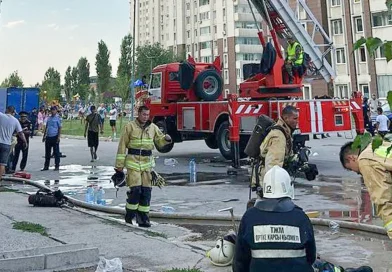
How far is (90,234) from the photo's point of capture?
6.49m

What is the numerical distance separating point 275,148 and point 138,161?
2374mm

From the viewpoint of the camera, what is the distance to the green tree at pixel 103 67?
283 ft

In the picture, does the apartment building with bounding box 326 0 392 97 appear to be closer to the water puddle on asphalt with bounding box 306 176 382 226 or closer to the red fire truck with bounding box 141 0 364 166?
the red fire truck with bounding box 141 0 364 166

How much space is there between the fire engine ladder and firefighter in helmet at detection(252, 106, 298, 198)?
34.0 feet

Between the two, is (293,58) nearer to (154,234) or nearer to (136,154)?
(136,154)

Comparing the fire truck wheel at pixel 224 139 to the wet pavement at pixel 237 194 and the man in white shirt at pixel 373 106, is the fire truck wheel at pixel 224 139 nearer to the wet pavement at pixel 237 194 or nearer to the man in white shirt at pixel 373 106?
the wet pavement at pixel 237 194

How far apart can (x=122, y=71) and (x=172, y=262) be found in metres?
78.4

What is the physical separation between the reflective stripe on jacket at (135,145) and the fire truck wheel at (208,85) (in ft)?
28.6

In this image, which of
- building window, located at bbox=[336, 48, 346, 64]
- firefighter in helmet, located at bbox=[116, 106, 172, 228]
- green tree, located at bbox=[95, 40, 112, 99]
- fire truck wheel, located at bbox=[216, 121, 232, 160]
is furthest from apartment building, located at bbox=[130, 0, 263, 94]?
firefighter in helmet, located at bbox=[116, 106, 172, 228]

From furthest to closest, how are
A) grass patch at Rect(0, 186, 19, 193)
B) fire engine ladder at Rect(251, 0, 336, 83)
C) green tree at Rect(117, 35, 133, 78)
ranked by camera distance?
green tree at Rect(117, 35, 133, 78) → fire engine ladder at Rect(251, 0, 336, 83) → grass patch at Rect(0, 186, 19, 193)

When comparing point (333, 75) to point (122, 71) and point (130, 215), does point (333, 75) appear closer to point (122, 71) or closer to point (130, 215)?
point (130, 215)

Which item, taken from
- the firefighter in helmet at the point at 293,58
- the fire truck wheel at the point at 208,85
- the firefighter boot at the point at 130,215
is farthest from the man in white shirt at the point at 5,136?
the firefighter in helmet at the point at 293,58

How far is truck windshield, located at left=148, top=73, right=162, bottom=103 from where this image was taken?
671 inches

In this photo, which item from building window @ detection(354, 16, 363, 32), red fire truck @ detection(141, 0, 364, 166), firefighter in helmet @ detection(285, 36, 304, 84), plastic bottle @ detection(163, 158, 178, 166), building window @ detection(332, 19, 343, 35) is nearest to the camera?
red fire truck @ detection(141, 0, 364, 166)
